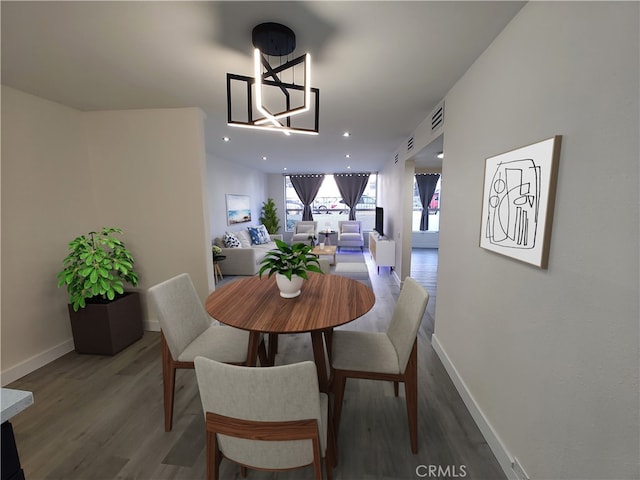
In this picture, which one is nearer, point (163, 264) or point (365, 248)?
point (163, 264)


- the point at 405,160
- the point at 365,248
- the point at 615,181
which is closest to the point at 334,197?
the point at 365,248

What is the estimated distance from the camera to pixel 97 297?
8.64ft

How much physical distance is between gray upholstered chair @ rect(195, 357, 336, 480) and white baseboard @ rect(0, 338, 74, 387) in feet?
7.75

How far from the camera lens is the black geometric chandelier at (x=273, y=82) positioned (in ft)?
4.63

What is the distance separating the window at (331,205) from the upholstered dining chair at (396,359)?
23.5ft

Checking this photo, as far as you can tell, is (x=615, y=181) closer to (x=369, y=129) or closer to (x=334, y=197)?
(x=369, y=129)

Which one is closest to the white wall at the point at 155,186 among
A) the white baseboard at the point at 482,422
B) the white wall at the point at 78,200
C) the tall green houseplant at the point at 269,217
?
the white wall at the point at 78,200

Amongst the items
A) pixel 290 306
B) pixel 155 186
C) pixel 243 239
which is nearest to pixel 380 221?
pixel 243 239

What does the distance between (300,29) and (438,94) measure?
1448 mm

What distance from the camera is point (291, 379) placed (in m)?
0.88

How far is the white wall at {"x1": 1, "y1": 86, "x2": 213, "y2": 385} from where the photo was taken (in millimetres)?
2199

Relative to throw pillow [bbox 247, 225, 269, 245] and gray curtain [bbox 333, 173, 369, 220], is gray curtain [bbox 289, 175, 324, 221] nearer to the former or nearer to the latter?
gray curtain [bbox 333, 173, 369, 220]

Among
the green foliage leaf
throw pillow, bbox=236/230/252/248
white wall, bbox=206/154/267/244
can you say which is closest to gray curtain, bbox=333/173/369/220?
white wall, bbox=206/154/267/244

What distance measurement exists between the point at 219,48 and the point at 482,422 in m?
2.83
